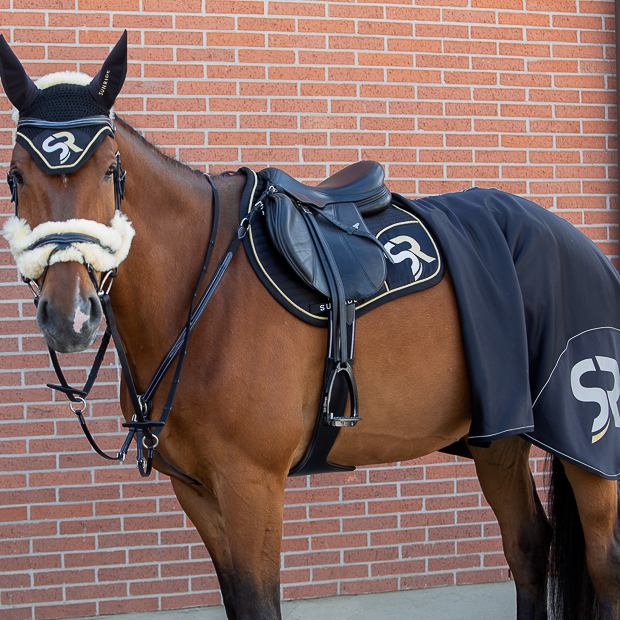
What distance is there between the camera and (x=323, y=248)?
6.13 ft

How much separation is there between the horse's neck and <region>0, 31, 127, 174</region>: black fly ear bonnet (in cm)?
14

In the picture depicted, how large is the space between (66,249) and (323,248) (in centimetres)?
79

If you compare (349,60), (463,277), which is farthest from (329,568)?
(349,60)

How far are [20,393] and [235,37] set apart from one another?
221 cm

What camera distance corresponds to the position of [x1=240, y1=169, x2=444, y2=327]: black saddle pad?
5.93 ft

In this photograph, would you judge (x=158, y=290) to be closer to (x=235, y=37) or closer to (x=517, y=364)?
(x=517, y=364)

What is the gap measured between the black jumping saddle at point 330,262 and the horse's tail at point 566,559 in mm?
1036

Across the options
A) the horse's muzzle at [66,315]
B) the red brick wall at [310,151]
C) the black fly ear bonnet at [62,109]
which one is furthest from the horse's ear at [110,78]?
the red brick wall at [310,151]

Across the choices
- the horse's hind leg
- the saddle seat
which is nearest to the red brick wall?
the horse's hind leg

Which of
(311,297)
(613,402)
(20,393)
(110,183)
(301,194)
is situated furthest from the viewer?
(20,393)

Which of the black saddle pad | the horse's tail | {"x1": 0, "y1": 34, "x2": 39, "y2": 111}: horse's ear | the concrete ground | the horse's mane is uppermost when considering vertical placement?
{"x1": 0, "y1": 34, "x2": 39, "y2": 111}: horse's ear

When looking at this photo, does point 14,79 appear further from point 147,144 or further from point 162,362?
point 162,362

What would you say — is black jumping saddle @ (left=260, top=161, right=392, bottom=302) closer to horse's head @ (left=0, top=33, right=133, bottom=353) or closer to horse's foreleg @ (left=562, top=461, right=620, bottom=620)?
horse's head @ (left=0, top=33, right=133, bottom=353)

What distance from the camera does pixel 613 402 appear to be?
6.95 feet
